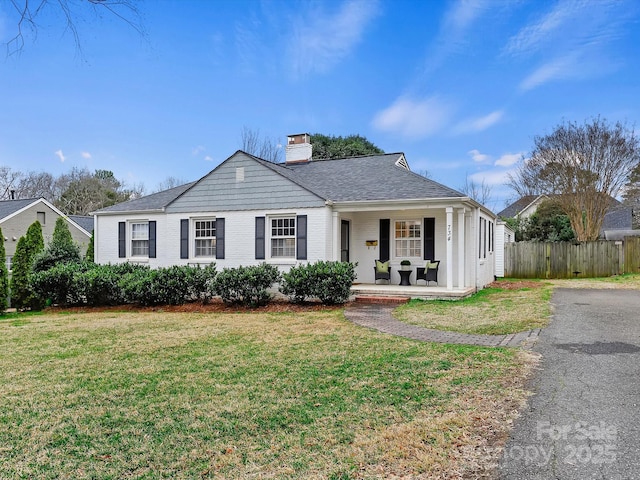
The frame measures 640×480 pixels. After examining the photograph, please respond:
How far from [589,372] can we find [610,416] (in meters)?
1.38

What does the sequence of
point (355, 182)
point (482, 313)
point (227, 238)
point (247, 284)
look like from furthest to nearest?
1. point (355, 182)
2. point (227, 238)
3. point (247, 284)
4. point (482, 313)

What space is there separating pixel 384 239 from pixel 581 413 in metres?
10.2

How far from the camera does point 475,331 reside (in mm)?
7246

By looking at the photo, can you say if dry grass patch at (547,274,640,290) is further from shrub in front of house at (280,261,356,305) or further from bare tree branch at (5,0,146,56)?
bare tree branch at (5,0,146,56)

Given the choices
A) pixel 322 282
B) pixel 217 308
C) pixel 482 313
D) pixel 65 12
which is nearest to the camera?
pixel 65 12

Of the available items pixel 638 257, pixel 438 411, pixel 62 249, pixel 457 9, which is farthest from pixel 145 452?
pixel 638 257

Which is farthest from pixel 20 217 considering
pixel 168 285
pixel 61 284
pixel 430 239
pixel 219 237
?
pixel 430 239

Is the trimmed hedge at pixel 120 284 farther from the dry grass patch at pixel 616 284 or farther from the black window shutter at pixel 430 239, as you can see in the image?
the dry grass patch at pixel 616 284

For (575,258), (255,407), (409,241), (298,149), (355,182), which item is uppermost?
(298,149)

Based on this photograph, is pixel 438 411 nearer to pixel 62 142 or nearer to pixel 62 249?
pixel 62 249

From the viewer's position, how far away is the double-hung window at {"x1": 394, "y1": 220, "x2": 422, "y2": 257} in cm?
1353

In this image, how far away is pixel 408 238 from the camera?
44.8 ft

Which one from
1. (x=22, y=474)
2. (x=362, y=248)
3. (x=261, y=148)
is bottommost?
(x=22, y=474)

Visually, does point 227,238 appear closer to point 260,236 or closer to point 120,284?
point 260,236
